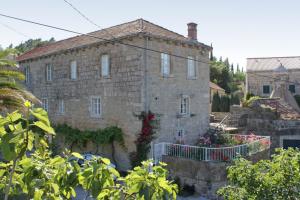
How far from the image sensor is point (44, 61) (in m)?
24.8

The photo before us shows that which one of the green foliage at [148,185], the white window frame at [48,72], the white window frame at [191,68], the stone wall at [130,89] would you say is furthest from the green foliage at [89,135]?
the green foliage at [148,185]

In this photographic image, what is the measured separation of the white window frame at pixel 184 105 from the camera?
65.9 feet

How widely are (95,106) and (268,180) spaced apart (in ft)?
50.6

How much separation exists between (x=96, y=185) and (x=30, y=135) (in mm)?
714

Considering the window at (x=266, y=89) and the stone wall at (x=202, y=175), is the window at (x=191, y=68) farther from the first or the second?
the window at (x=266, y=89)

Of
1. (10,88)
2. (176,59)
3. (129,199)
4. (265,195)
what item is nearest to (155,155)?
(176,59)

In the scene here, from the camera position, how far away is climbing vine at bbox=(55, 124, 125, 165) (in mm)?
18906

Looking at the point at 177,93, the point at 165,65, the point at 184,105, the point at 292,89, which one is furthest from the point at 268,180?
the point at 292,89

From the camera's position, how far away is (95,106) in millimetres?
20797

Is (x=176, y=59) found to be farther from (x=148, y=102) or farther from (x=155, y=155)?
(x=155, y=155)

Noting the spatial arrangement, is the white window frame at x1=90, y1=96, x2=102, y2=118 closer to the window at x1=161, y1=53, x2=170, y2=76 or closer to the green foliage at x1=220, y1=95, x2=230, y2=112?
the window at x1=161, y1=53, x2=170, y2=76

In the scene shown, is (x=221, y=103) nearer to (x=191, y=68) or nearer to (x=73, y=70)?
(x=191, y=68)

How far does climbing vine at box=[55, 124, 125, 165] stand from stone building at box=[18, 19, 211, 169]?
40cm

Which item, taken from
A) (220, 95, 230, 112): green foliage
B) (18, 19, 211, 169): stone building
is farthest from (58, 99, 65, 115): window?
(220, 95, 230, 112): green foliage
